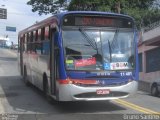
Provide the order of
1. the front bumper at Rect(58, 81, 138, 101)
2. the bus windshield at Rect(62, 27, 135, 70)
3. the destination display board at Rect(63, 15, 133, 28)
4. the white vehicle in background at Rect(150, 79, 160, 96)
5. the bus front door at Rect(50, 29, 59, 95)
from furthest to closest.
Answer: the white vehicle in background at Rect(150, 79, 160, 96) → the bus front door at Rect(50, 29, 59, 95) → the destination display board at Rect(63, 15, 133, 28) → the bus windshield at Rect(62, 27, 135, 70) → the front bumper at Rect(58, 81, 138, 101)

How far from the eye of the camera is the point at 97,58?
13.0 metres

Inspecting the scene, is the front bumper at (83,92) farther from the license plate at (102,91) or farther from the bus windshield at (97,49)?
the bus windshield at (97,49)

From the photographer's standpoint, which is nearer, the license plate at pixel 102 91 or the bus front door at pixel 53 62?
the license plate at pixel 102 91

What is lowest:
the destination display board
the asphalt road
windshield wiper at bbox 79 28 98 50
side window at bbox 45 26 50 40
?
the asphalt road

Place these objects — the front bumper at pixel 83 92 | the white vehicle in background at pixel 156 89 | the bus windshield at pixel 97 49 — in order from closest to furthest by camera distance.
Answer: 1. the front bumper at pixel 83 92
2. the bus windshield at pixel 97 49
3. the white vehicle in background at pixel 156 89

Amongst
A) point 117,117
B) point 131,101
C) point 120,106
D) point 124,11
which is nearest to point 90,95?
point 117,117

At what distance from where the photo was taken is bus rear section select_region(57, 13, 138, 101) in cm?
1284

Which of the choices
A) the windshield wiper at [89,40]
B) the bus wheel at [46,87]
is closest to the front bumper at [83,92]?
the windshield wiper at [89,40]

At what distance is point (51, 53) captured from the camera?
14305 millimetres

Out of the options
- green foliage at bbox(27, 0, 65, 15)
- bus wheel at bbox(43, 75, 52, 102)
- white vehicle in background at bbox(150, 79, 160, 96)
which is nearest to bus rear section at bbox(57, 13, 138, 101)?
bus wheel at bbox(43, 75, 52, 102)

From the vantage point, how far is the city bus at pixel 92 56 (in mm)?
12859

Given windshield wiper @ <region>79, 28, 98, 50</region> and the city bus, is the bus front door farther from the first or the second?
windshield wiper @ <region>79, 28, 98, 50</region>

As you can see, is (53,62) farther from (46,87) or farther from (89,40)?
(46,87)

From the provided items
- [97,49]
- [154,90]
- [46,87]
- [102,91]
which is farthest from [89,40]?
[154,90]
